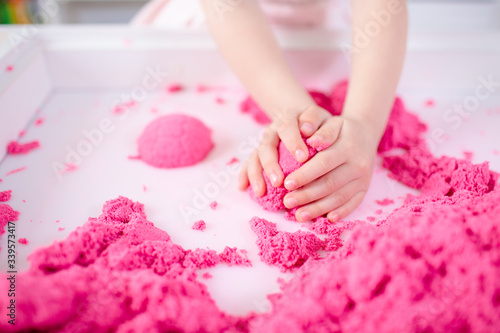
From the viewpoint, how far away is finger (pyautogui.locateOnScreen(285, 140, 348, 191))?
562 mm

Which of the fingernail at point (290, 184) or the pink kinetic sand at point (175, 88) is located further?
the pink kinetic sand at point (175, 88)

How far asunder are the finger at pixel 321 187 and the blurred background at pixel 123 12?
1208mm

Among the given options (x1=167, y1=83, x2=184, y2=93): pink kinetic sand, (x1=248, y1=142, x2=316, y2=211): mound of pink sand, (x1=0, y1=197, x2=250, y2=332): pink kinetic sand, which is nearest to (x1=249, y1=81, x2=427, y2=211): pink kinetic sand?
(x1=248, y1=142, x2=316, y2=211): mound of pink sand

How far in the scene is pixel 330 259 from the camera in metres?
0.49

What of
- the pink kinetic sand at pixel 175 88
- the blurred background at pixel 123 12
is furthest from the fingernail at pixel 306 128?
the blurred background at pixel 123 12

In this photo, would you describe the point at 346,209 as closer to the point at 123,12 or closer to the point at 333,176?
the point at 333,176

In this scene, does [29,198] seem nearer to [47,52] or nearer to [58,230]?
[58,230]

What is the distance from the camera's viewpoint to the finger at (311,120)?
595 millimetres

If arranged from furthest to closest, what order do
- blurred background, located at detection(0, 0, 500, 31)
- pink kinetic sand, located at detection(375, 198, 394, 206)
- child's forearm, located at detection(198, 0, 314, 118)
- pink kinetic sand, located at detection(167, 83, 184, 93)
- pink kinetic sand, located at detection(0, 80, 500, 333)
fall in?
blurred background, located at detection(0, 0, 500, 31) < pink kinetic sand, located at detection(167, 83, 184, 93) < child's forearm, located at detection(198, 0, 314, 118) < pink kinetic sand, located at detection(375, 198, 394, 206) < pink kinetic sand, located at detection(0, 80, 500, 333)

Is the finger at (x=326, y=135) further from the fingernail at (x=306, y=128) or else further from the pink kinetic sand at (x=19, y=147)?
the pink kinetic sand at (x=19, y=147)

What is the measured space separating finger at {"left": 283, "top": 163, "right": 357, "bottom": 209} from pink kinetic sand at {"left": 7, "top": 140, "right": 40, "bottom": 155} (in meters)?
0.44

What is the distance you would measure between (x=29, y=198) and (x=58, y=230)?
3.6 inches

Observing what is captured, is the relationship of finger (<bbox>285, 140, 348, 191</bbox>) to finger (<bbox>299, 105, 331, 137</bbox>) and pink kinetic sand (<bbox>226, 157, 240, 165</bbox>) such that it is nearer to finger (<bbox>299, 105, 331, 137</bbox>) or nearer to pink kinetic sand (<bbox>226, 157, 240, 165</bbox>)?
finger (<bbox>299, 105, 331, 137</bbox>)

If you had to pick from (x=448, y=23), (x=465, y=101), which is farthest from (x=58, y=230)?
(x=448, y=23)
